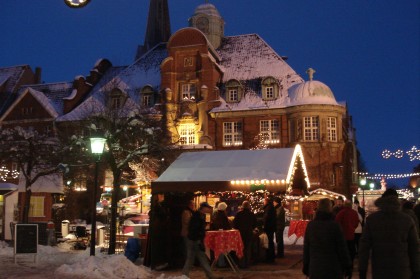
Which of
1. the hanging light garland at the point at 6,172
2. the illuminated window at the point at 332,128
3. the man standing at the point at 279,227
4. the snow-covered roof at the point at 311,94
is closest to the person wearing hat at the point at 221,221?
the man standing at the point at 279,227

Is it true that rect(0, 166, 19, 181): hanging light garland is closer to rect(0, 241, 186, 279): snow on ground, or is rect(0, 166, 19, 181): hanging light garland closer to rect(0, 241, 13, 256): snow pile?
rect(0, 241, 13, 256): snow pile

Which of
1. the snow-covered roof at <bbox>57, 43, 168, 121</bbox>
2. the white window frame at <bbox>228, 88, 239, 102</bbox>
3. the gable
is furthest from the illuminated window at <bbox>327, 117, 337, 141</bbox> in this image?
the gable

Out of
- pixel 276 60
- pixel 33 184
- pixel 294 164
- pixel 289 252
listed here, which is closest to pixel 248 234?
pixel 294 164

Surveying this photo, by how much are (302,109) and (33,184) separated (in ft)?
65.5

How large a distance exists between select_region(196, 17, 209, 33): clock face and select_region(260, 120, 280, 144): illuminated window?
1197cm

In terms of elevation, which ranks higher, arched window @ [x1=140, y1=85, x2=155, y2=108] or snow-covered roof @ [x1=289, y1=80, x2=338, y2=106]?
arched window @ [x1=140, y1=85, x2=155, y2=108]

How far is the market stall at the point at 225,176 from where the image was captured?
15.3 metres

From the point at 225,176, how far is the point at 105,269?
4.37 meters

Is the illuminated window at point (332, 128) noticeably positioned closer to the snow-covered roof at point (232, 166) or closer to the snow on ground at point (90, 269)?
the snow-covered roof at point (232, 166)

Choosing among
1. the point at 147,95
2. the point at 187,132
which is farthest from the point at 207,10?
the point at 187,132

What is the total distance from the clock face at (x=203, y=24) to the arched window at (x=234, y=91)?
27.0 ft

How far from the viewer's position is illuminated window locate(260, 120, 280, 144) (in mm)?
39938

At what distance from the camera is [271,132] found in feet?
132

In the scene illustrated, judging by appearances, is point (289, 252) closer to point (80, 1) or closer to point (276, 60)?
point (80, 1)
